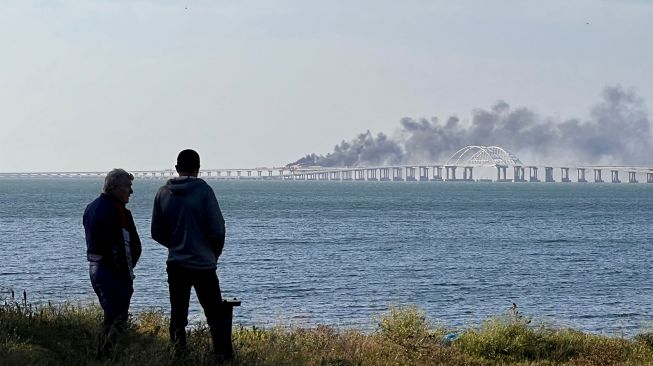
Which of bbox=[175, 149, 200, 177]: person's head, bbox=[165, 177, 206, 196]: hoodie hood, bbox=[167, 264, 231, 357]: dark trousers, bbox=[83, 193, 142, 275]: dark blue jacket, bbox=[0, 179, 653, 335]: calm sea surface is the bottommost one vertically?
bbox=[0, 179, 653, 335]: calm sea surface

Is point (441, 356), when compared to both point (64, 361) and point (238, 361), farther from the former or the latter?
point (64, 361)

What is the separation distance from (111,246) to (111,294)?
1.19 ft

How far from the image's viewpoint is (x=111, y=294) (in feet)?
24.1

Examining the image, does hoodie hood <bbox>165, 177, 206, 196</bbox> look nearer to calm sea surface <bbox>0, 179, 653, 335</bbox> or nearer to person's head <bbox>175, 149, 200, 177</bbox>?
person's head <bbox>175, 149, 200, 177</bbox>

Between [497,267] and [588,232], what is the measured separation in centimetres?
2528

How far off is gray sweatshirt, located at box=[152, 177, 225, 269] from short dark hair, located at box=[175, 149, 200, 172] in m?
0.09

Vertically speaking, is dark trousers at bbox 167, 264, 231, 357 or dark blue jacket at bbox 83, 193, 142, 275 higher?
dark blue jacket at bbox 83, 193, 142, 275

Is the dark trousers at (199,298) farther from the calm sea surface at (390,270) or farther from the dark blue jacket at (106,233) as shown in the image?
the calm sea surface at (390,270)

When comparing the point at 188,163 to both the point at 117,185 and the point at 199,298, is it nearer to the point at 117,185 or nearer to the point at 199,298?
the point at 117,185

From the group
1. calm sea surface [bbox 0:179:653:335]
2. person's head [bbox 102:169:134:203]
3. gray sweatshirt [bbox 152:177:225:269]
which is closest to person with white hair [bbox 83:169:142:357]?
person's head [bbox 102:169:134:203]

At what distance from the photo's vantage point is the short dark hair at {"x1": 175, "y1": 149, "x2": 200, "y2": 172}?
7.05 meters

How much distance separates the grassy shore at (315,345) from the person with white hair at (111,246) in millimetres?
238

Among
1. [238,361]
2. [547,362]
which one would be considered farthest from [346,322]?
[238,361]

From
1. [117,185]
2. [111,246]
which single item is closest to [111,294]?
[111,246]
